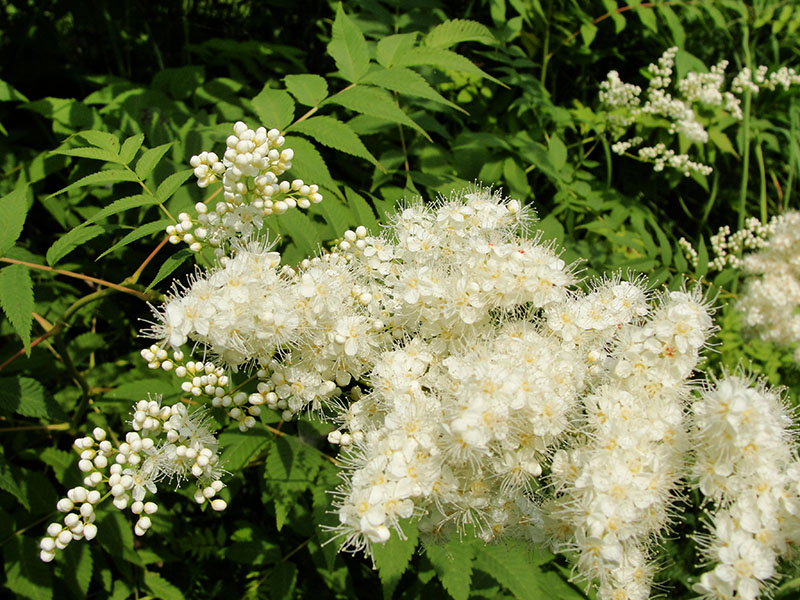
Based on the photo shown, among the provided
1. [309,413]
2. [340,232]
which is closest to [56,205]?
[340,232]

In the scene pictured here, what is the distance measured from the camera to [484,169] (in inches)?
105

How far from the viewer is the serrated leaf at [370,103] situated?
2029 mm

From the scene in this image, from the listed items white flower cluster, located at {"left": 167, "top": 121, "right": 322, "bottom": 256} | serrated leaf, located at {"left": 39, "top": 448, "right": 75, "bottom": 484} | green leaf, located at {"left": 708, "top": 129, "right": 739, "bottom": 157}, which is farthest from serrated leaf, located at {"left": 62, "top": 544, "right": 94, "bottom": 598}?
green leaf, located at {"left": 708, "top": 129, "right": 739, "bottom": 157}

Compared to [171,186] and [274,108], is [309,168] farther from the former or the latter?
[171,186]

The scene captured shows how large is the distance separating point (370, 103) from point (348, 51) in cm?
35

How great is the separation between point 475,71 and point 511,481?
145 centimetres

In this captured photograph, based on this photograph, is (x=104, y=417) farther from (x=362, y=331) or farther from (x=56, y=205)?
(x=362, y=331)

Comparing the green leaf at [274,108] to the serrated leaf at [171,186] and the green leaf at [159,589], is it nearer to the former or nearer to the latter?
the serrated leaf at [171,186]

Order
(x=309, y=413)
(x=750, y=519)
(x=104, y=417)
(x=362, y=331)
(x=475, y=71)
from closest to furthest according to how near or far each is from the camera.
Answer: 1. (x=750, y=519)
2. (x=362, y=331)
3. (x=309, y=413)
4. (x=475, y=71)
5. (x=104, y=417)

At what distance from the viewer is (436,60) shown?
2.22m

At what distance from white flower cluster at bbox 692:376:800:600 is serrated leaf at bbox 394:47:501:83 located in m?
1.39

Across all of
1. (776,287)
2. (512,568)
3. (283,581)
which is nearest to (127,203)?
(283,581)

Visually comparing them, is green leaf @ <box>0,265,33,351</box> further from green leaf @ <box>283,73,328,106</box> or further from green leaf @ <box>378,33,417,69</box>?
→ green leaf @ <box>378,33,417,69</box>

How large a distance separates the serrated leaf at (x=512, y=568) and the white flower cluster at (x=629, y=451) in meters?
0.26
